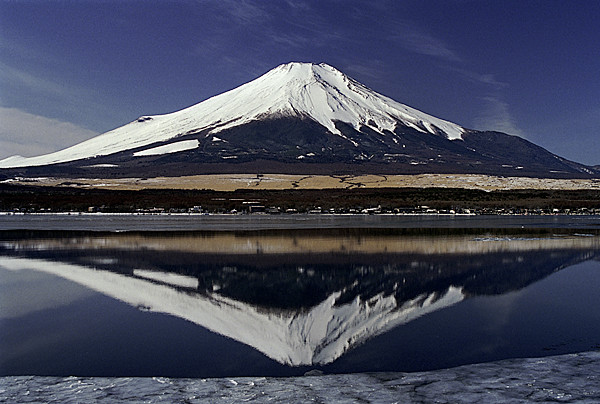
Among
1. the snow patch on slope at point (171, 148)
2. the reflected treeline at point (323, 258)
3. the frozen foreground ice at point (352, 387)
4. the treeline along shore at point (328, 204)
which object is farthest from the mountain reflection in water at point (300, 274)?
the snow patch on slope at point (171, 148)

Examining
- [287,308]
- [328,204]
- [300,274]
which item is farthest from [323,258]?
[328,204]

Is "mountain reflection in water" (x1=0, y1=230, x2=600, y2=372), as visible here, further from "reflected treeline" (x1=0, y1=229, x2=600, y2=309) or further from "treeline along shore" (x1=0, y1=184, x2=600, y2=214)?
"treeline along shore" (x1=0, y1=184, x2=600, y2=214)

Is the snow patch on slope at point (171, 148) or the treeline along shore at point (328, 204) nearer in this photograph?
the treeline along shore at point (328, 204)

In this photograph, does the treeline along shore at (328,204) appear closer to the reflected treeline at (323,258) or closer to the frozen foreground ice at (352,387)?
the reflected treeline at (323,258)

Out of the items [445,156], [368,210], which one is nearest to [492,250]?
[368,210]

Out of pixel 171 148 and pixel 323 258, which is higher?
pixel 171 148

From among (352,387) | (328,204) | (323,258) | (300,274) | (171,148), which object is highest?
(171,148)

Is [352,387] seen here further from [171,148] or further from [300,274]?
[171,148]

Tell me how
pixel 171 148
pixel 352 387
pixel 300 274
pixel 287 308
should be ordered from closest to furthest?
pixel 352 387 < pixel 287 308 < pixel 300 274 < pixel 171 148
